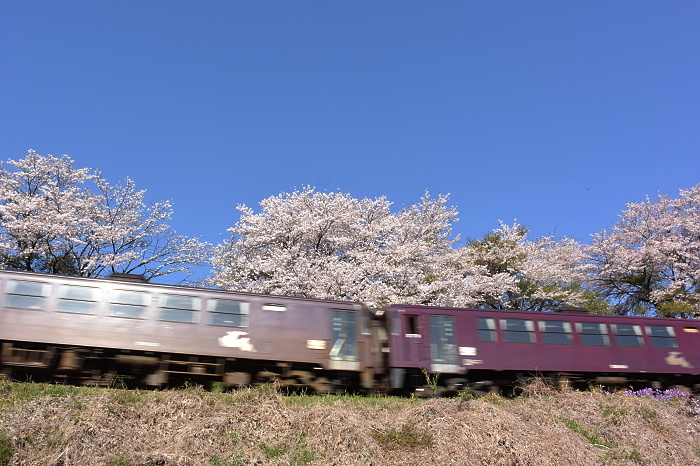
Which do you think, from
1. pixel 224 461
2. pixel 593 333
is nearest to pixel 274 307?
pixel 224 461

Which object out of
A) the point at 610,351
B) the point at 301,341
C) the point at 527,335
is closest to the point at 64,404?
the point at 301,341

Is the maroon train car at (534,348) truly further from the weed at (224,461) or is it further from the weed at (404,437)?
the weed at (224,461)

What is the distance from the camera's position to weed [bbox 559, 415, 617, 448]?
29.0 ft

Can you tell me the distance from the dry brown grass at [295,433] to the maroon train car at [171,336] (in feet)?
5.71

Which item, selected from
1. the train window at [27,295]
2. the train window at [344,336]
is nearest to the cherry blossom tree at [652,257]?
the train window at [344,336]

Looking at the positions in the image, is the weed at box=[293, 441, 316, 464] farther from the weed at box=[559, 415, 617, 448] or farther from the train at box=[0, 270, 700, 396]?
the weed at box=[559, 415, 617, 448]

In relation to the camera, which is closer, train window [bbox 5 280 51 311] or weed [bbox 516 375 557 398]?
train window [bbox 5 280 51 311]

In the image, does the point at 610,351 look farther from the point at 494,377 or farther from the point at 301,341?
the point at 301,341

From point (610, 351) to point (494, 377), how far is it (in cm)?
409

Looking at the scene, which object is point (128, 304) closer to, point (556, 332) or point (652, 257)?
point (556, 332)

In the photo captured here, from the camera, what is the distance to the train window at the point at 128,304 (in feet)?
38.3

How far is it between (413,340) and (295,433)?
18.7 feet

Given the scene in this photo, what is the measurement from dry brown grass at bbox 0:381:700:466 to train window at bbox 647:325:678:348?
596 centimetres

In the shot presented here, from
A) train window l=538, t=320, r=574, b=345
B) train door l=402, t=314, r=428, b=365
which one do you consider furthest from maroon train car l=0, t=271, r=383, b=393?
train window l=538, t=320, r=574, b=345
